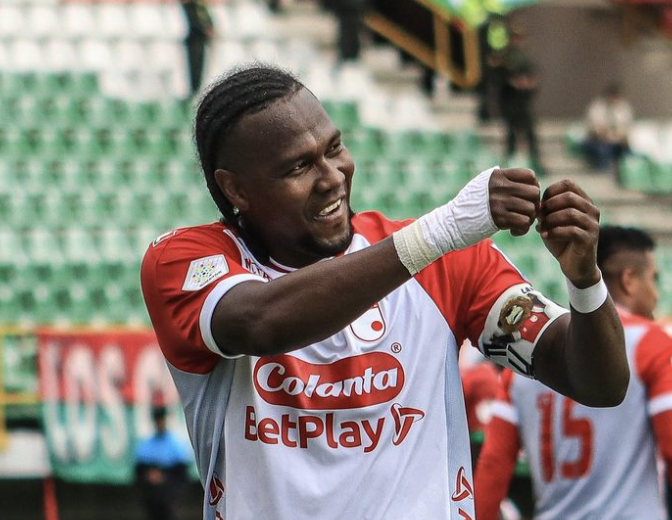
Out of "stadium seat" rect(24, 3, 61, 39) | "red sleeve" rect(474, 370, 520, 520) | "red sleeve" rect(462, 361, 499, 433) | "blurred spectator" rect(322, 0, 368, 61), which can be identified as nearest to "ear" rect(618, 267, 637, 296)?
"red sleeve" rect(474, 370, 520, 520)

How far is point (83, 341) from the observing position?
11.6 metres

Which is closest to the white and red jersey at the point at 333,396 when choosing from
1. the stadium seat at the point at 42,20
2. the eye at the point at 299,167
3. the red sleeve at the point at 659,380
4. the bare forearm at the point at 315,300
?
the bare forearm at the point at 315,300

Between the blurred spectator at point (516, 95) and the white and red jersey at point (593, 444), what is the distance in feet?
40.8

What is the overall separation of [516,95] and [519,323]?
47.6 feet

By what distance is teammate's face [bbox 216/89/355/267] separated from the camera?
10.4 ft

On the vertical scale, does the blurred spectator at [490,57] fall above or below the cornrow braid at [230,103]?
below

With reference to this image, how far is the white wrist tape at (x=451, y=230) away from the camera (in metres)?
2.80

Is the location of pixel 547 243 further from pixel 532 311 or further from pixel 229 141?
pixel 229 141

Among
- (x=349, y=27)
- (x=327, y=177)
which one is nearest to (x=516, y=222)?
(x=327, y=177)

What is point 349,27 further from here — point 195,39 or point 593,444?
point 593,444

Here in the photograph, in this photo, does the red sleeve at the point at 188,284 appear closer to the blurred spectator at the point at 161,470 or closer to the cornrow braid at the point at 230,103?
the cornrow braid at the point at 230,103

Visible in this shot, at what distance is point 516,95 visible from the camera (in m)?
17.4

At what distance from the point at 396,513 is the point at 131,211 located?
12.0 m

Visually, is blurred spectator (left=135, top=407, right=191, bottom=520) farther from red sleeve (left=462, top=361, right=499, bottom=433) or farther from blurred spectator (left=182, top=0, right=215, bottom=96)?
blurred spectator (left=182, top=0, right=215, bottom=96)
